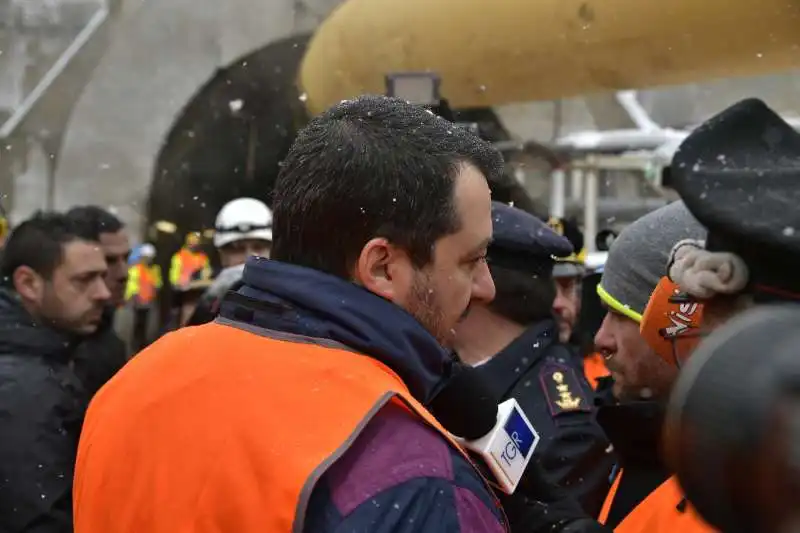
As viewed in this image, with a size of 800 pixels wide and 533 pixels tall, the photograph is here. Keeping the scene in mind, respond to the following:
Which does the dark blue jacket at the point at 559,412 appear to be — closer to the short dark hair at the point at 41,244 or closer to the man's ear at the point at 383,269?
the man's ear at the point at 383,269

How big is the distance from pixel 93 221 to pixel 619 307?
2.77 m

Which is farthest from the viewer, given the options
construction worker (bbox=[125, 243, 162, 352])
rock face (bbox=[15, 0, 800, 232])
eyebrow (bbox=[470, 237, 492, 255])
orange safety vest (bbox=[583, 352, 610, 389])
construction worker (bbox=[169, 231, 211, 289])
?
construction worker (bbox=[125, 243, 162, 352])

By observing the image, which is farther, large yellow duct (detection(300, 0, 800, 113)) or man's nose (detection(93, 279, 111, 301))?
man's nose (detection(93, 279, 111, 301))

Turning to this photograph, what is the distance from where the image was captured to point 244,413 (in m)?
1.35

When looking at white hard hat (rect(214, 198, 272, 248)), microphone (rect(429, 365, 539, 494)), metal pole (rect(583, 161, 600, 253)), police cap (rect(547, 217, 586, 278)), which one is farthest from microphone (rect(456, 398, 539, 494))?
metal pole (rect(583, 161, 600, 253))

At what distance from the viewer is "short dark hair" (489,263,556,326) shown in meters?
3.01

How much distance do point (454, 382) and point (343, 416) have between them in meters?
0.43

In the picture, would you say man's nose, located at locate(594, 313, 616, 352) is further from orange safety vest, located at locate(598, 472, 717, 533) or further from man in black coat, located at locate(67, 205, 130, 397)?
man in black coat, located at locate(67, 205, 130, 397)

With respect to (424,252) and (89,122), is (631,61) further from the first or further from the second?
(89,122)

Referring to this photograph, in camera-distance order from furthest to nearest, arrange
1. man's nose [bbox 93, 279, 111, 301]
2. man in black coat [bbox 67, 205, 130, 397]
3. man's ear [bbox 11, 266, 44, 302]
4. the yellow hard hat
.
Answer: the yellow hard hat
man in black coat [bbox 67, 205, 130, 397]
man's nose [bbox 93, 279, 111, 301]
man's ear [bbox 11, 266, 44, 302]

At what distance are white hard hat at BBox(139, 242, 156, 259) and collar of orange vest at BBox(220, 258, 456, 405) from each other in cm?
878

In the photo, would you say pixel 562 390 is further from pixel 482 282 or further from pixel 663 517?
pixel 482 282

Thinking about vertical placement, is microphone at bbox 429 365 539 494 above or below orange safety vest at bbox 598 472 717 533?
above

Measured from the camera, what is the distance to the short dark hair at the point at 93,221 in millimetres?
4074
